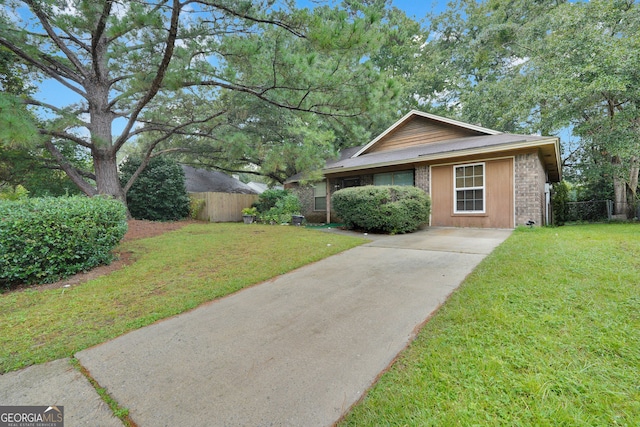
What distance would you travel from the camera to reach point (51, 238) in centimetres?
375

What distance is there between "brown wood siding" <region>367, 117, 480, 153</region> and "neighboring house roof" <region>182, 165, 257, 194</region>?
38.1ft

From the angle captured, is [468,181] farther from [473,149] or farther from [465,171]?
[473,149]

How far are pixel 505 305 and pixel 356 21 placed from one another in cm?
498

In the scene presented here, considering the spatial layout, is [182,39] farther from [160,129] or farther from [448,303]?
[448,303]

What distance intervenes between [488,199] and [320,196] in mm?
7212

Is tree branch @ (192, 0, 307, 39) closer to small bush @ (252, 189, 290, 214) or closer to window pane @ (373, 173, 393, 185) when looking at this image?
window pane @ (373, 173, 393, 185)

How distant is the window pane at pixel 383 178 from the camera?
35.9 ft

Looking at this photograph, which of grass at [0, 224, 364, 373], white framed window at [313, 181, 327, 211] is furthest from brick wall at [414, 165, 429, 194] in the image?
grass at [0, 224, 364, 373]

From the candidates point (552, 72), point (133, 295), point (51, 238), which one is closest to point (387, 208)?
point (133, 295)

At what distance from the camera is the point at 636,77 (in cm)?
902

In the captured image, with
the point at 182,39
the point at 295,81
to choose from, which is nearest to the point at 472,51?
the point at 295,81

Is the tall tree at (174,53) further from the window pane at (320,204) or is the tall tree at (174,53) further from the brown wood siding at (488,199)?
the window pane at (320,204)

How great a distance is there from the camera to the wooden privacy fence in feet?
45.2

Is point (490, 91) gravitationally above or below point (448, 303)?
above
